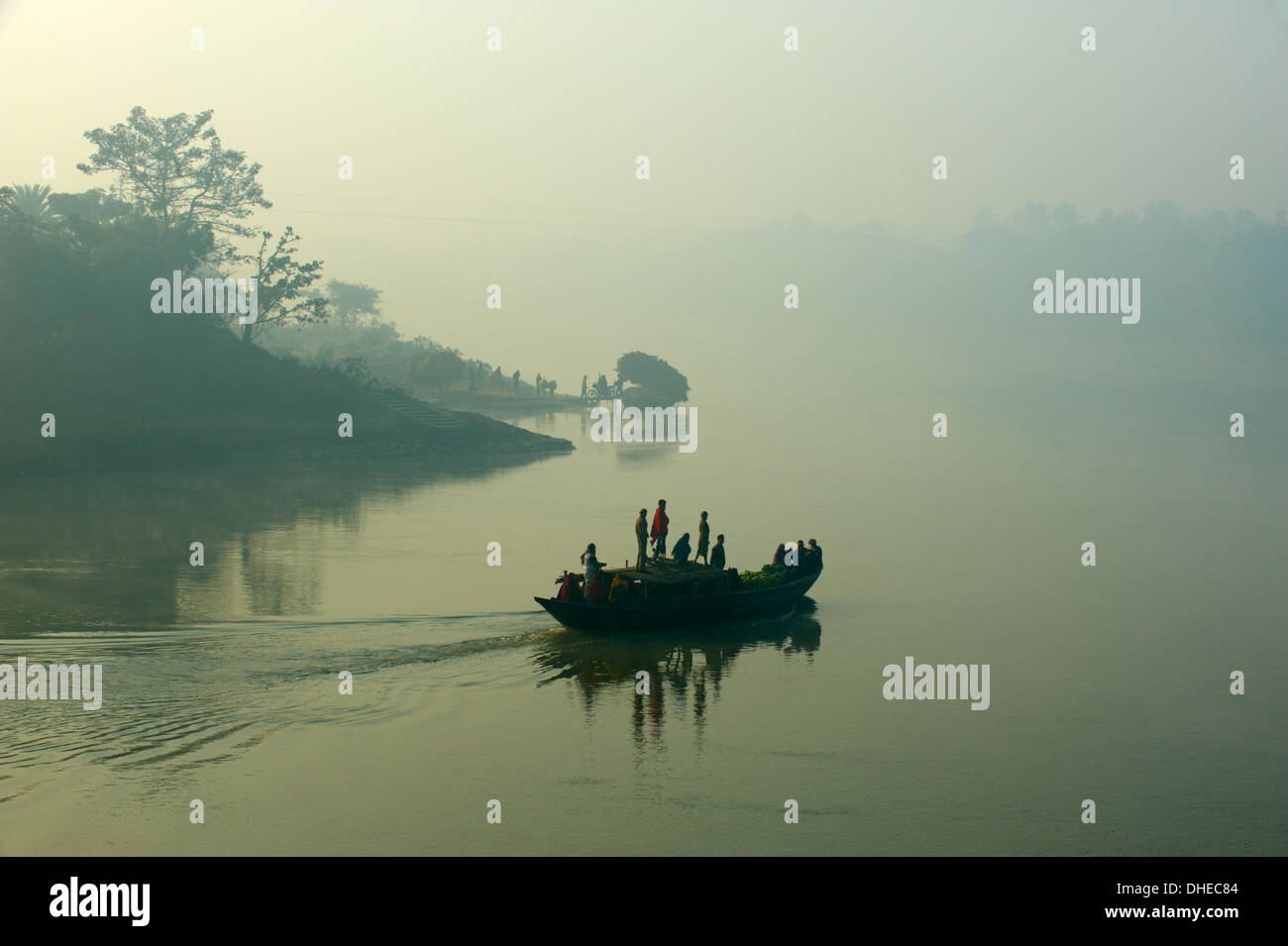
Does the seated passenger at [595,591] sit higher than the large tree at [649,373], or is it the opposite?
the large tree at [649,373]

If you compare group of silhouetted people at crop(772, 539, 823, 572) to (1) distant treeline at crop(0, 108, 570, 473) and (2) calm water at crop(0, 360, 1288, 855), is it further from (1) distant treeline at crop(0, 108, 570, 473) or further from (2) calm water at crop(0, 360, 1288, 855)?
(1) distant treeline at crop(0, 108, 570, 473)

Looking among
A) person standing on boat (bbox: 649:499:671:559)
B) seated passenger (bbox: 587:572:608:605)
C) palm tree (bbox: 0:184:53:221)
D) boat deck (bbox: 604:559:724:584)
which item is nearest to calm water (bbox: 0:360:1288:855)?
seated passenger (bbox: 587:572:608:605)

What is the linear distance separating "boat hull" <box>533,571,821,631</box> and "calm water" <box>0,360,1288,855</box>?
17.7 inches

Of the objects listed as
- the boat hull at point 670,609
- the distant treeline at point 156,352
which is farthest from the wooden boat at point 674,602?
the distant treeline at point 156,352

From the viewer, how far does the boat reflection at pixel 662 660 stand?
75.7 ft

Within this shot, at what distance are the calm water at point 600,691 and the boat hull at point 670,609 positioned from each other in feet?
1.47

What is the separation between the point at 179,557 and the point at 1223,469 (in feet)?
204

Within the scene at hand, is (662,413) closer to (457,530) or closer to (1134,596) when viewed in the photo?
(457,530)

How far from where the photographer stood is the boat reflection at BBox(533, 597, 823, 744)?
23078 mm

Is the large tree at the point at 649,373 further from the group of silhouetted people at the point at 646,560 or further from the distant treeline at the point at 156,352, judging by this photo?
the group of silhouetted people at the point at 646,560

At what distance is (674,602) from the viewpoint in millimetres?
27000

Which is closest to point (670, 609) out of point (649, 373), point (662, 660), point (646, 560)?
point (662, 660)

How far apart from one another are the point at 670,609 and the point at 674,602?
181mm
